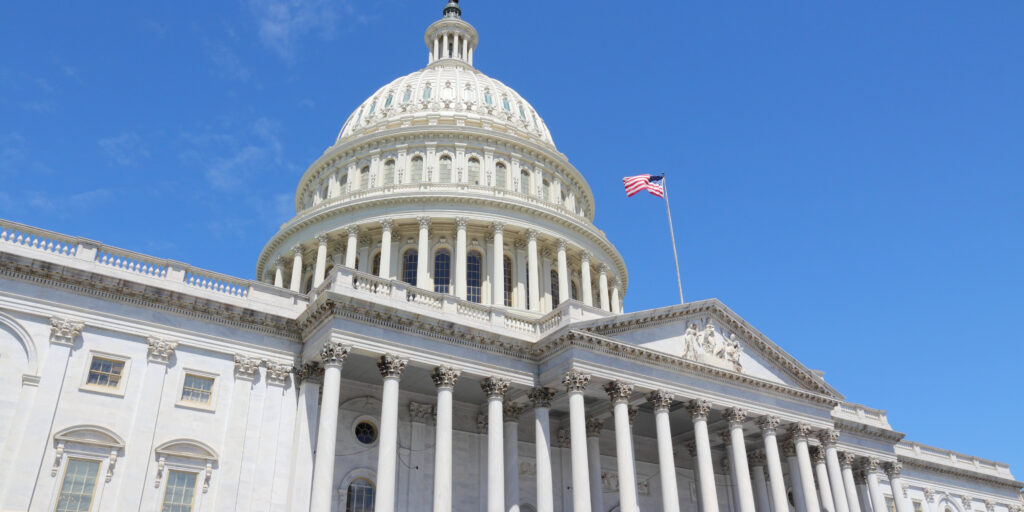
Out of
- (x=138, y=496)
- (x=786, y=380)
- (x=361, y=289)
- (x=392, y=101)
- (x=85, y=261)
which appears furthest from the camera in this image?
(x=392, y=101)

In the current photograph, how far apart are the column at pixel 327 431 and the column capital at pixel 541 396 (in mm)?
8135

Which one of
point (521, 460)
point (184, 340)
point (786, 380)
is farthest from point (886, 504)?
point (184, 340)

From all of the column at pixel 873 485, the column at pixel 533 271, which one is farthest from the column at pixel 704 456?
the column at pixel 873 485

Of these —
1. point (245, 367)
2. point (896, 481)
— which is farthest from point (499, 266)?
point (896, 481)

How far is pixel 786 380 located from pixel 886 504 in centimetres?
1579

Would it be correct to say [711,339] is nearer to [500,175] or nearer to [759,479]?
[759,479]

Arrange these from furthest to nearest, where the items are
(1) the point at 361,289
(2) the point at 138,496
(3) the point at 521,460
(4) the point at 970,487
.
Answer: (4) the point at 970,487
(3) the point at 521,460
(1) the point at 361,289
(2) the point at 138,496

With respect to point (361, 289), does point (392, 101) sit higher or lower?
higher

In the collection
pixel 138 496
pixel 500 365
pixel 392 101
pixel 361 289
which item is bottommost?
pixel 138 496

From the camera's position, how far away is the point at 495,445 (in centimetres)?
3080

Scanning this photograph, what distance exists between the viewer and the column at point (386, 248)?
48531 millimetres

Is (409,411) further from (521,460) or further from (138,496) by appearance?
(138,496)

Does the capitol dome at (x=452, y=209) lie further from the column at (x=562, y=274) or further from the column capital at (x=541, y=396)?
the column capital at (x=541, y=396)

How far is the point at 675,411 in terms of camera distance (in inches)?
1481
